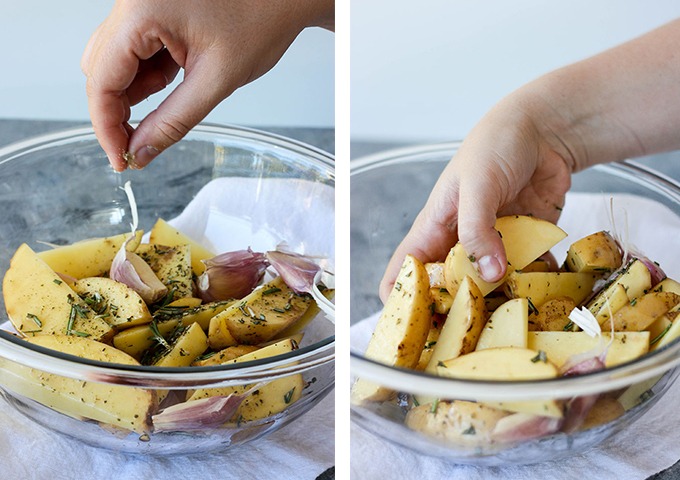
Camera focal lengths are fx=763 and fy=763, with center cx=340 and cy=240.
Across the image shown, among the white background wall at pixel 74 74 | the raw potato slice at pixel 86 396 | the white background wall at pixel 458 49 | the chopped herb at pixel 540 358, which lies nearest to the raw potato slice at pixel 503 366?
the chopped herb at pixel 540 358

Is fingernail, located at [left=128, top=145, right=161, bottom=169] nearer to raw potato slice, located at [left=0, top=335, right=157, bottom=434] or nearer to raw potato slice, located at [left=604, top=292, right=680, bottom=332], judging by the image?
raw potato slice, located at [left=0, top=335, right=157, bottom=434]

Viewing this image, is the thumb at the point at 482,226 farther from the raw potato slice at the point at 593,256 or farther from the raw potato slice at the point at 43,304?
the raw potato slice at the point at 43,304

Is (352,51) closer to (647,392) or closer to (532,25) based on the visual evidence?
(532,25)

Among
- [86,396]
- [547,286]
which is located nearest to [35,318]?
[86,396]

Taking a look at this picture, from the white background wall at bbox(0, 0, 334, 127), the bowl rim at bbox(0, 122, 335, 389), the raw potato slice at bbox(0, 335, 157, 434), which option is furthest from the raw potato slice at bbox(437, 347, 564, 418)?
the white background wall at bbox(0, 0, 334, 127)

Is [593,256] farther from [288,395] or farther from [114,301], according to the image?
[114,301]

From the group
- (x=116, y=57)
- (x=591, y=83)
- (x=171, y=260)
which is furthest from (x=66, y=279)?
(x=591, y=83)
